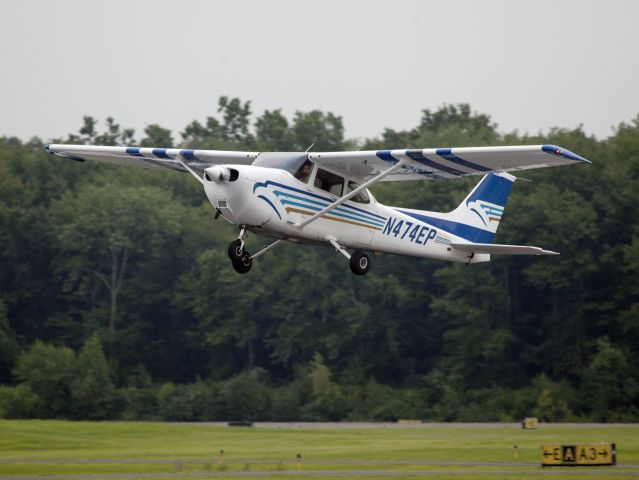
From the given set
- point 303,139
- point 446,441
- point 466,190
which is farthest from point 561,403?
point 303,139

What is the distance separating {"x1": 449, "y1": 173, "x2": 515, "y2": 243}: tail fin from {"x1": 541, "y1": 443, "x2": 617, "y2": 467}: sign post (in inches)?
213

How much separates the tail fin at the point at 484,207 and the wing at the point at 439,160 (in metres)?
3.09

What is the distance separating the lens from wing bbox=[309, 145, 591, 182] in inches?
996

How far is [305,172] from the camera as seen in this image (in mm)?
26016

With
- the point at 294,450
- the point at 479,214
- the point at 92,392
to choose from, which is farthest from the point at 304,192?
the point at 92,392

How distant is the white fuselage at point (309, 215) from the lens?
24.7m

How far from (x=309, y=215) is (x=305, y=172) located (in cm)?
88

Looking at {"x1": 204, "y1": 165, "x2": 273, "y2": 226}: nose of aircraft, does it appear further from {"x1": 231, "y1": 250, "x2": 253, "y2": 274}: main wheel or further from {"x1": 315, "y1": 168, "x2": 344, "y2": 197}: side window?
{"x1": 315, "y1": 168, "x2": 344, "y2": 197}: side window

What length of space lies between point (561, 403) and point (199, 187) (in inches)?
1263

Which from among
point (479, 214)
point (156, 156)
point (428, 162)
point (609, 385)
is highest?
point (156, 156)

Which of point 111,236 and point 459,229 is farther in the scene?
point 111,236

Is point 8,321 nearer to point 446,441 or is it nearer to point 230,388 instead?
point 230,388

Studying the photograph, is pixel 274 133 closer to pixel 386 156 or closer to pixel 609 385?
pixel 609 385

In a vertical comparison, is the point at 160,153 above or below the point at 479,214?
above
